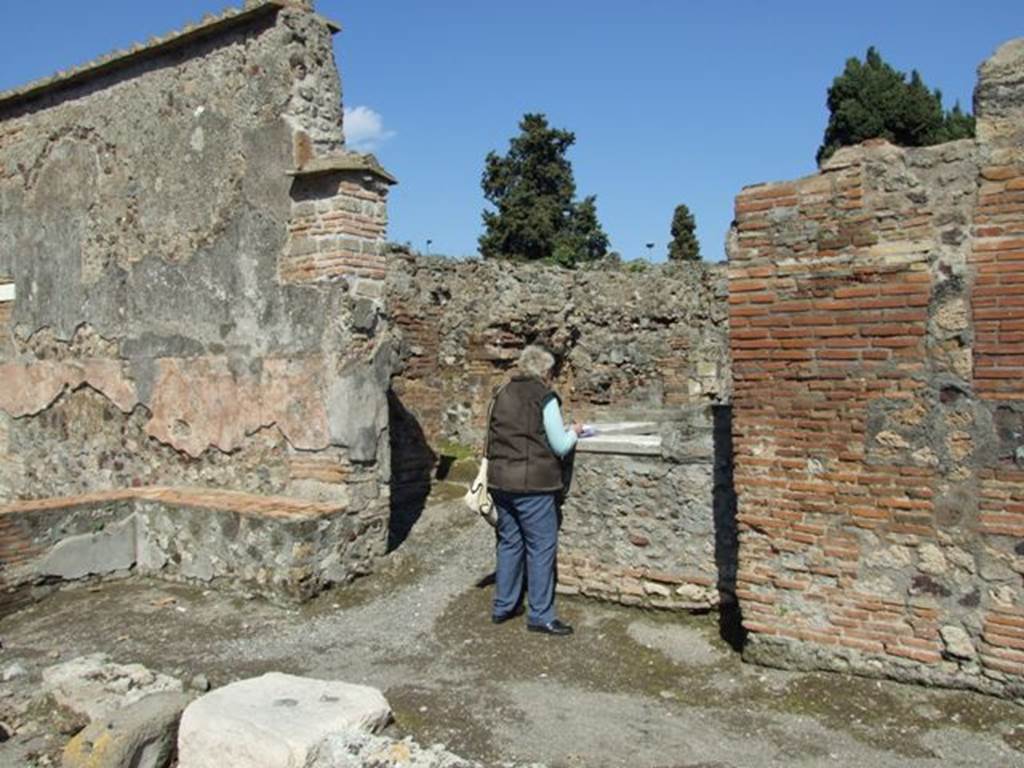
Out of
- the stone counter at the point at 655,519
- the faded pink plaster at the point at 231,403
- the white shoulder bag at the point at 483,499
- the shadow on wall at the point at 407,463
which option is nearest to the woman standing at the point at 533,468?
the white shoulder bag at the point at 483,499

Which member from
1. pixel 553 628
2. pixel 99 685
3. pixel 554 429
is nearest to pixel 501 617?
pixel 553 628

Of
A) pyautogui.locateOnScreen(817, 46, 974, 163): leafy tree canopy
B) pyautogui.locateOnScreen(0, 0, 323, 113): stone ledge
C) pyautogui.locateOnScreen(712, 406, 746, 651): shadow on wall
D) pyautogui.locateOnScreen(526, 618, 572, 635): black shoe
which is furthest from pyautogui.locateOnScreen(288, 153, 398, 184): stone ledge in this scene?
pyautogui.locateOnScreen(817, 46, 974, 163): leafy tree canopy

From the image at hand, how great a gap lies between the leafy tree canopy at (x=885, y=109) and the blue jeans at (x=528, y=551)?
23638 millimetres

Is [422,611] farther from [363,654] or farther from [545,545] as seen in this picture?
[545,545]

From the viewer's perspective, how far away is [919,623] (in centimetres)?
429

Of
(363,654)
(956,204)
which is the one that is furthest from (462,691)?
(956,204)

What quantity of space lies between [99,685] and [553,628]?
2.48 m

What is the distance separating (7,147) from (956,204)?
9430 mm

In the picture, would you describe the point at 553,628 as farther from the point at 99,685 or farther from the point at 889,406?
the point at 99,685

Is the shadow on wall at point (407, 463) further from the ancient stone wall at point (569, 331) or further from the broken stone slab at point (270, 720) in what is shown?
the broken stone slab at point (270, 720)

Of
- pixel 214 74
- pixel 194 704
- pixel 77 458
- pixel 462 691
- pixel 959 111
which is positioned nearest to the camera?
pixel 194 704

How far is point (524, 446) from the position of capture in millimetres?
5535

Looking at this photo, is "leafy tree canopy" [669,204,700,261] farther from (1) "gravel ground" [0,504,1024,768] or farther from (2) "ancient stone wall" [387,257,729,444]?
(1) "gravel ground" [0,504,1024,768]

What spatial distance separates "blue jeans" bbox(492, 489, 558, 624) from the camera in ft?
18.1
